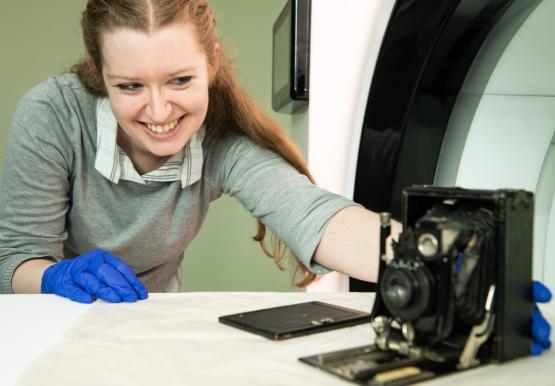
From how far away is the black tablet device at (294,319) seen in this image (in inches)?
29.3

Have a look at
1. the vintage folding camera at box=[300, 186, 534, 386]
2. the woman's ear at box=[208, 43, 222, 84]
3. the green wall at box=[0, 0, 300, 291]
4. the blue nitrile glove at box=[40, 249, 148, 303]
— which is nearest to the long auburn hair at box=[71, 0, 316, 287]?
the woman's ear at box=[208, 43, 222, 84]

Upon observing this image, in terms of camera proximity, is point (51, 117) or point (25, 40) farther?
point (25, 40)

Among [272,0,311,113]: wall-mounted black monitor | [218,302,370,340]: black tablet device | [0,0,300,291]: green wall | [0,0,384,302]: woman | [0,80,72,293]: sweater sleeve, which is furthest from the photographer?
[0,0,300,291]: green wall

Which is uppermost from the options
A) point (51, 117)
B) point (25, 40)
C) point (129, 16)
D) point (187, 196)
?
point (25, 40)

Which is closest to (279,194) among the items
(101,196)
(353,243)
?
(353,243)

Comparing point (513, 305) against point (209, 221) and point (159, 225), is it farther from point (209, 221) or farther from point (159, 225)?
point (209, 221)

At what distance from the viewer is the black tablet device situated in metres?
0.74

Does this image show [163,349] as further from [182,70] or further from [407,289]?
[182,70]

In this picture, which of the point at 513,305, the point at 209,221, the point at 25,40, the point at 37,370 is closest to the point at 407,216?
the point at 513,305

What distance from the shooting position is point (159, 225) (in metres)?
1.37

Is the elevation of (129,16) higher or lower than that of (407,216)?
higher

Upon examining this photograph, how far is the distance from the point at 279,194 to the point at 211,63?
339 millimetres

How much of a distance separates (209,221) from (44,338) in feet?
7.21

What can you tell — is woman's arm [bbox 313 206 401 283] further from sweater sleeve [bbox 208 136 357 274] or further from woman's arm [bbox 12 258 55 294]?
woman's arm [bbox 12 258 55 294]
